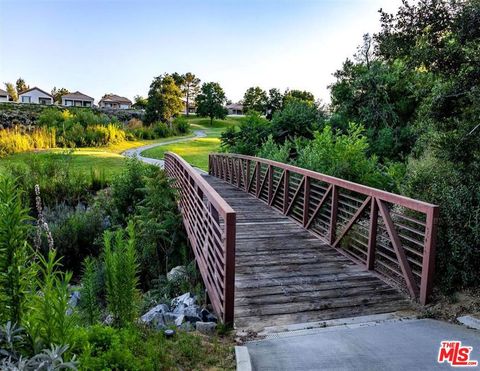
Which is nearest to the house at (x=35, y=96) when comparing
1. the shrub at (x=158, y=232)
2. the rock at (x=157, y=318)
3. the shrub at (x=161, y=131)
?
the shrub at (x=161, y=131)

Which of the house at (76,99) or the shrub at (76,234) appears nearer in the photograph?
the shrub at (76,234)

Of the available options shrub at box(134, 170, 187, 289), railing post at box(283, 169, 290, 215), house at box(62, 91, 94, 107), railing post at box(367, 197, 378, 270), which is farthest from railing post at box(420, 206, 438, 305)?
house at box(62, 91, 94, 107)

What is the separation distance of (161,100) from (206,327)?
133 feet

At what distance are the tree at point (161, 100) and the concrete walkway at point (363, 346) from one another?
40.7 meters

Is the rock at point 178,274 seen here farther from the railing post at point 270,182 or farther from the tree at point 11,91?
the tree at point 11,91

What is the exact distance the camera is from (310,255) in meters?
5.57

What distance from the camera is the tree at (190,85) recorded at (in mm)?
73188

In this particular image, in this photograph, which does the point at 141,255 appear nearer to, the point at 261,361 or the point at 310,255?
the point at 310,255

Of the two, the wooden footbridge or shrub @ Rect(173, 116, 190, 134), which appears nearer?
the wooden footbridge

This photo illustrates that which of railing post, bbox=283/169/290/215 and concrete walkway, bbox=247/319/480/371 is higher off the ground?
railing post, bbox=283/169/290/215

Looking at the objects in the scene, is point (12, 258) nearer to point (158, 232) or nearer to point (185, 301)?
point (185, 301)

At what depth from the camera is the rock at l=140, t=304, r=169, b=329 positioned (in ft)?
11.9

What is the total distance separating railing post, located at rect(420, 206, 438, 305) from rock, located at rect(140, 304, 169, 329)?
266cm

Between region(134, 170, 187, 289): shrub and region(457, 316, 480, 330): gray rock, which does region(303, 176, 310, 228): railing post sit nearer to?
region(134, 170, 187, 289): shrub
